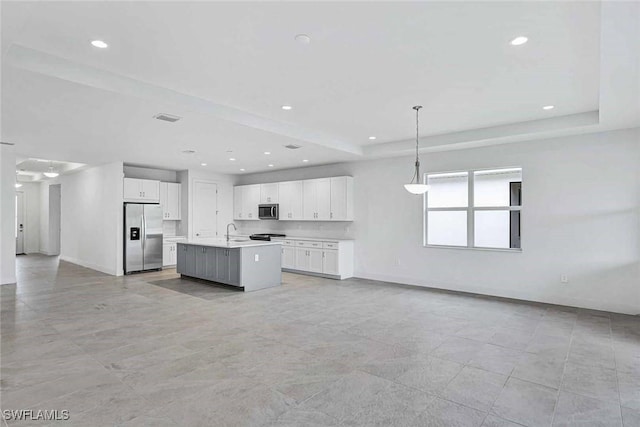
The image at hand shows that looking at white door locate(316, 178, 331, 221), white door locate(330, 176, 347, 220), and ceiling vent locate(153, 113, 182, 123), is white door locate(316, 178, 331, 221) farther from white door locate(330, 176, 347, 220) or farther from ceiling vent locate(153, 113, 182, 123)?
ceiling vent locate(153, 113, 182, 123)

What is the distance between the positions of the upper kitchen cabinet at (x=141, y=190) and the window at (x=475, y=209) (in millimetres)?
6694

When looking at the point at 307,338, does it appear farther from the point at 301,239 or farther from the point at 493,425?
the point at 301,239

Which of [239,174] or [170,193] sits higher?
[239,174]

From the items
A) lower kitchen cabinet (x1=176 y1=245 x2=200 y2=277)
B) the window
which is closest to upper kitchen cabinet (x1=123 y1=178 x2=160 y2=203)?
lower kitchen cabinet (x1=176 y1=245 x2=200 y2=277)

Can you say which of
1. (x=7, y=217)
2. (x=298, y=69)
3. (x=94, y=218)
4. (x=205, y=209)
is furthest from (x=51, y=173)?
(x=298, y=69)

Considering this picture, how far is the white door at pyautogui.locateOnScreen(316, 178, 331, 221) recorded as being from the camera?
8.04m

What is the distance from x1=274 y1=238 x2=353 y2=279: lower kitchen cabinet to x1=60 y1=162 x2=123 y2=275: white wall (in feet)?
13.2

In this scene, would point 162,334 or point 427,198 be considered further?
point 427,198

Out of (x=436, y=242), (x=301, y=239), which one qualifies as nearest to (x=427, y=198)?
(x=436, y=242)

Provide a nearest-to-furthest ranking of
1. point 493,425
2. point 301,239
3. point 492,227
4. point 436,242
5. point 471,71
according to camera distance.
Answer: point 493,425, point 471,71, point 492,227, point 436,242, point 301,239

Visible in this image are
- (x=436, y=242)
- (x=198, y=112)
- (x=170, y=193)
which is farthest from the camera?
(x=170, y=193)

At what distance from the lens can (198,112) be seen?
420 centimetres

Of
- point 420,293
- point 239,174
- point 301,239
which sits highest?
point 239,174

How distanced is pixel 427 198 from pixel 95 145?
623 cm
